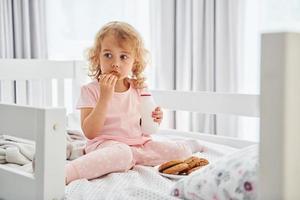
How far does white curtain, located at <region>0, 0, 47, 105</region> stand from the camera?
2258 millimetres

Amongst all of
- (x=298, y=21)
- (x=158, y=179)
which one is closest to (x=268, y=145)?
(x=158, y=179)

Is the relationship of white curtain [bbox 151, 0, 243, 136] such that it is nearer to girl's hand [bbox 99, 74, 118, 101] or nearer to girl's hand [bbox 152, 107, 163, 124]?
girl's hand [bbox 152, 107, 163, 124]

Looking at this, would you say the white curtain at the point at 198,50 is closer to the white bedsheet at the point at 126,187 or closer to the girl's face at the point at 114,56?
the girl's face at the point at 114,56

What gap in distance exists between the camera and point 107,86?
1276mm

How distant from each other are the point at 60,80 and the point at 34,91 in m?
0.43

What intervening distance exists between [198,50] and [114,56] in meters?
0.97

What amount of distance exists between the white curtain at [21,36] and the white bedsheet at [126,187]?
1.30 metres

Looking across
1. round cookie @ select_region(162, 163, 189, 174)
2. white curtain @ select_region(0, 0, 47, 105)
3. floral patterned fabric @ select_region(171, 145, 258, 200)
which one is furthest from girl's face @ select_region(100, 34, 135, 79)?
white curtain @ select_region(0, 0, 47, 105)

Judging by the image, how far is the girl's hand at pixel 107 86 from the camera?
49.9 inches

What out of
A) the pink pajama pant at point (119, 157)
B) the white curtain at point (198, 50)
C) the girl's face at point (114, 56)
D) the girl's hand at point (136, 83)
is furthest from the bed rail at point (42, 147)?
the white curtain at point (198, 50)

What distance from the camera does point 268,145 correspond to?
67 centimetres

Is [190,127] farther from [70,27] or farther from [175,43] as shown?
[70,27]

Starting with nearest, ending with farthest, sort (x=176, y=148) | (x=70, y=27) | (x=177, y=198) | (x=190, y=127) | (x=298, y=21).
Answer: (x=177, y=198) < (x=176, y=148) < (x=298, y=21) < (x=190, y=127) < (x=70, y=27)

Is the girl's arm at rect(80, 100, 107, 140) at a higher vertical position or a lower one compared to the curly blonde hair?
lower
